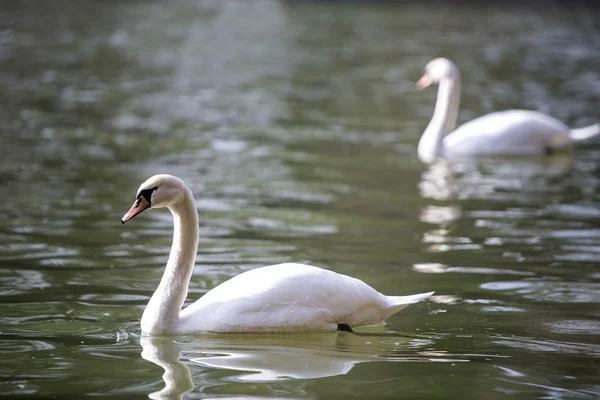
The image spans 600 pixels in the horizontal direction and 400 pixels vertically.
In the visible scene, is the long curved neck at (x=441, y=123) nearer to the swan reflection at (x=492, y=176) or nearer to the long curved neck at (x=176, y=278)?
the swan reflection at (x=492, y=176)

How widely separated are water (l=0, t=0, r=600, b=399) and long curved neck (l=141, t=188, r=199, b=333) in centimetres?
12

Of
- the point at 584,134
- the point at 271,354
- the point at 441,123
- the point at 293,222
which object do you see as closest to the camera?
the point at 271,354

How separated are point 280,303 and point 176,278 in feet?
2.10

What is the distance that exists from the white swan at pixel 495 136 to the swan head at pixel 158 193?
720 cm

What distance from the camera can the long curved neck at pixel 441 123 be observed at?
512 inches

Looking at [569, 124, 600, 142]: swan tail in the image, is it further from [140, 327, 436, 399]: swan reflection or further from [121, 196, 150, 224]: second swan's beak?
[121, 196, 150, 224]: second swan's beak

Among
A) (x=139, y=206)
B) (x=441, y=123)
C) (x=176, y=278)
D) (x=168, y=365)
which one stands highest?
(x=441, y=123)

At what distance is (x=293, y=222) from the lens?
30.8ft

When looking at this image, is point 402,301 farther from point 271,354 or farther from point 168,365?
point 168,365

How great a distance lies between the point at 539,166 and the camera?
41.7 ft

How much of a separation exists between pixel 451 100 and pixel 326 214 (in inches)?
174

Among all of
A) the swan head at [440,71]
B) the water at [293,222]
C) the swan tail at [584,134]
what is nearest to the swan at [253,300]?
the water at [293,222]

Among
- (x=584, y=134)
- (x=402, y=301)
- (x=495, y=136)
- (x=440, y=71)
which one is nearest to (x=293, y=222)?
(x=402, y=301)

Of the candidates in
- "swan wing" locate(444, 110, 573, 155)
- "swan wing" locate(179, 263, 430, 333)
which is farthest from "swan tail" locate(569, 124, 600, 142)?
"swan wing" locate(179, 263, 430, 333)
